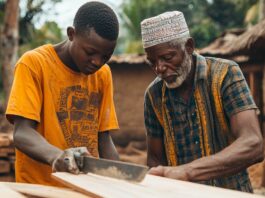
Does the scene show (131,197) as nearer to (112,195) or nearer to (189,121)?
(112,195)

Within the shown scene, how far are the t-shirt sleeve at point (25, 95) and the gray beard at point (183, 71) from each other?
0.77 m

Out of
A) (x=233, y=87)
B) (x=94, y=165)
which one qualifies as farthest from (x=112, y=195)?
(x=233, y=87)

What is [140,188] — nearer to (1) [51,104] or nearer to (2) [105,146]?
(1) [51,104]

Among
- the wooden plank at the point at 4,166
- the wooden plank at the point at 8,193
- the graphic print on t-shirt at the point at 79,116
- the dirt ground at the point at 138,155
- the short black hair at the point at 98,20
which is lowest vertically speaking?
the dirt ground at the point at 138,155

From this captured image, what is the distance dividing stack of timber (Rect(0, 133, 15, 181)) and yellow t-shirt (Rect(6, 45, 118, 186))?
3866 mm

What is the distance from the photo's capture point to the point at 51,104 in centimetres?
314

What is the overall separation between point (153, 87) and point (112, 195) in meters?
1.37

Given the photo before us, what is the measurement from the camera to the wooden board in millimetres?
2268

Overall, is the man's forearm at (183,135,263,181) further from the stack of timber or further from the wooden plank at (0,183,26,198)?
the stack of timber

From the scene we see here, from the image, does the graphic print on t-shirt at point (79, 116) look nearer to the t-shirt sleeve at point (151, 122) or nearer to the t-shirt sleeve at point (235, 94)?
the t-shirt sleeve at point (151, 122)

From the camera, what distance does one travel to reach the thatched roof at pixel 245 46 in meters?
9.29

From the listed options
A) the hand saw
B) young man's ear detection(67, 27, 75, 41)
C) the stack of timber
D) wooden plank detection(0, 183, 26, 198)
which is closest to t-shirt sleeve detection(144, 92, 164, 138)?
young man's ear detection(67, 27, 75, 41)

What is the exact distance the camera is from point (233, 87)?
10.4ft

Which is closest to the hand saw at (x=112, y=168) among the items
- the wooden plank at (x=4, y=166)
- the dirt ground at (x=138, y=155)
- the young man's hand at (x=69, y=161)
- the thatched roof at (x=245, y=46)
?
the young man's hand at (x=69, y=161)
